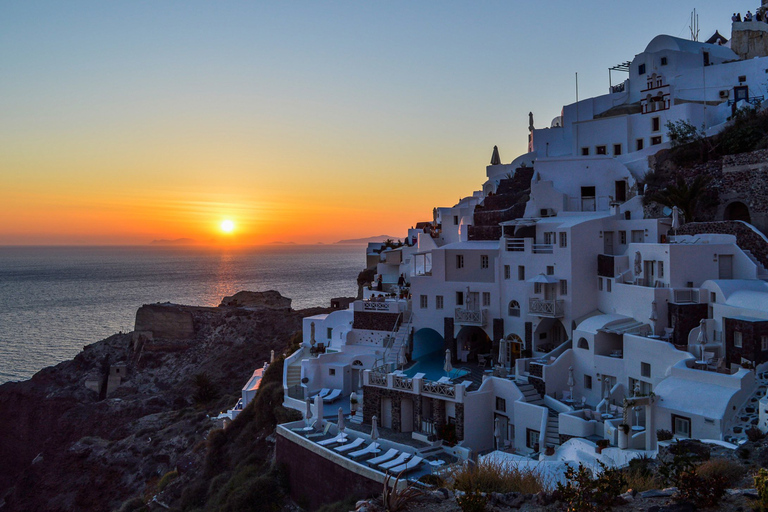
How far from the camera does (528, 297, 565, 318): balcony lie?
2814 centimetres

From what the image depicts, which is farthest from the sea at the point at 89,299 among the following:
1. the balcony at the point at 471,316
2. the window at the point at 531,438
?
the window at the point at 531,438

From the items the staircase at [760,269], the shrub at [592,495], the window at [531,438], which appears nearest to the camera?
the shrub at [592,495]

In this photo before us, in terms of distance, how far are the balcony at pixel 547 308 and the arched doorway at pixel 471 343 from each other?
466 centimetres

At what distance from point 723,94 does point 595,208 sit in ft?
43.2

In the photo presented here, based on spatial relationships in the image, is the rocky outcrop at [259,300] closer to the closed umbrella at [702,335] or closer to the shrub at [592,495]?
the closed umbrella at [702,335]

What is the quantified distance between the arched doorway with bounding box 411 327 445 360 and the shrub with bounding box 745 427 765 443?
58.7ft

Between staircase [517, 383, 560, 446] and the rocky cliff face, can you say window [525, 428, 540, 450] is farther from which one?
the rocky cliff face

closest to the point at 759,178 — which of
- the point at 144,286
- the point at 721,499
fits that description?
the point at 721,499

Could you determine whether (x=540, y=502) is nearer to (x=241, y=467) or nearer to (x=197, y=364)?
(x=241, y=467)

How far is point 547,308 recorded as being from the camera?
28.3 meters

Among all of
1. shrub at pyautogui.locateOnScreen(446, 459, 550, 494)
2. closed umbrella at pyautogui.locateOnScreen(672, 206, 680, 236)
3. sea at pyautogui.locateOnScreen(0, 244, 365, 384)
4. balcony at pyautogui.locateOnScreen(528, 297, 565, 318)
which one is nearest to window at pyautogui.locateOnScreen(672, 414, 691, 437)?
shrub at pyautogui.locateOnScreen(446, 459, 550, 494)

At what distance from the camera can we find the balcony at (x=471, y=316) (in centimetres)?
3080

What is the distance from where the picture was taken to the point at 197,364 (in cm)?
5909

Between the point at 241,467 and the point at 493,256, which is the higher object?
the point at 493,256
